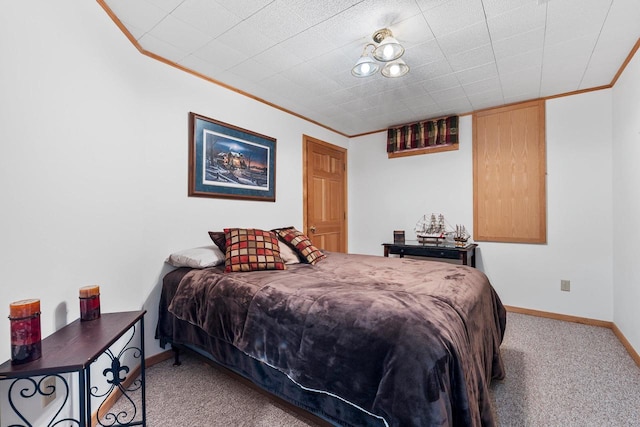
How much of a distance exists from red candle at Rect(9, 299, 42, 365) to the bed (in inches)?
34.6

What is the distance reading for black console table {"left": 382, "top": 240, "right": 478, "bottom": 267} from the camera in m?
3.26

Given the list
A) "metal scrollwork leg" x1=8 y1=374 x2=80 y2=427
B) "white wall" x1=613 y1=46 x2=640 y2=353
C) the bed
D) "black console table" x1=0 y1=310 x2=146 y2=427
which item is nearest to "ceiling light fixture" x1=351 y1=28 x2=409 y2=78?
the bed

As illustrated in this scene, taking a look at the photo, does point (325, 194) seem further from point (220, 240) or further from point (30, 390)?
point (30, 390)

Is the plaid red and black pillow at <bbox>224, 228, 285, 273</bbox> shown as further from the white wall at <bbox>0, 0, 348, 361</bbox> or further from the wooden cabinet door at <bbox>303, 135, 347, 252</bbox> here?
the wooden cabinet door at <bbox>303, 135, 347, 252</bbox>

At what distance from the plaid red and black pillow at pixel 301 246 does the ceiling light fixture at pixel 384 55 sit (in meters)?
1.58

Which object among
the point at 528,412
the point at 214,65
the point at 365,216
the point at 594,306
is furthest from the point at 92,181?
the point at 594,306

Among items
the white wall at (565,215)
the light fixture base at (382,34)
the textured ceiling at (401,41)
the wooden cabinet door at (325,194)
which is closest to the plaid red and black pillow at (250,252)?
the wooden cabinet door at (325,194)

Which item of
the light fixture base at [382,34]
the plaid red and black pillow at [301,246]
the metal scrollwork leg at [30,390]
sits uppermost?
the light fixture base at [382,34]

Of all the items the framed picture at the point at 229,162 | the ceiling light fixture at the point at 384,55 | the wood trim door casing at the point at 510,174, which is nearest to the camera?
the ceiling light fixture at the point at 384,55

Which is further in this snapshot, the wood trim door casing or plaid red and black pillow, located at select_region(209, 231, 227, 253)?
the wood trim door casing

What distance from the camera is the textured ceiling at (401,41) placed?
1.80 m

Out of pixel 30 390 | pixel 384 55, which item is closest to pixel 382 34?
pixel 384 55

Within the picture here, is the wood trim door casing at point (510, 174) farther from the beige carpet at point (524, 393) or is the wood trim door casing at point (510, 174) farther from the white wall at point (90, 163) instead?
the white wall at point (90, 163)

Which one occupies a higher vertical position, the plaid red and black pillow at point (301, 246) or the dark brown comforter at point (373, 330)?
the plaid red and black pillow at point (301, 246)
